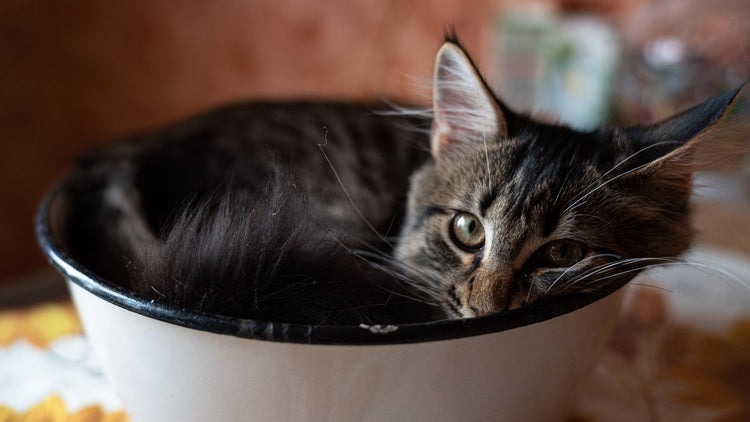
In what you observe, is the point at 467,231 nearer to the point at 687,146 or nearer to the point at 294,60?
the point at 687,146

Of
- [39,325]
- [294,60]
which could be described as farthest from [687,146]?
[294,60]

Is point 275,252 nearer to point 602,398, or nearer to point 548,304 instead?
point 548,304

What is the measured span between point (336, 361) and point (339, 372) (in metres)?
0.01

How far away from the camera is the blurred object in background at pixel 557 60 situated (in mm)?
1764

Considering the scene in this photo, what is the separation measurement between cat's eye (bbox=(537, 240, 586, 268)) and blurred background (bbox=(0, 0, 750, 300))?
833mm

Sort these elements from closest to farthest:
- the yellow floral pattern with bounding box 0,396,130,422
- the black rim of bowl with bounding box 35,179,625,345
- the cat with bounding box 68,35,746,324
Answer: the black rim of bowl with bounding box 35,179,625,345
the cat with bounding box 68,35,746,324
the yellow floral pattern with bounding box 0,396,130,422

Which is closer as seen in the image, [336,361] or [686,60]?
[336,361]

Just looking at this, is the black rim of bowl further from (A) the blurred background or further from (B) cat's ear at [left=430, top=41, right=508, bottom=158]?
(A) the blurred background

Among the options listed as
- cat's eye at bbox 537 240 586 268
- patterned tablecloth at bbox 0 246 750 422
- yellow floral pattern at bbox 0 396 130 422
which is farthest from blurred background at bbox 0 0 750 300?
yellow floral pattern at bbox 0 396 130 422

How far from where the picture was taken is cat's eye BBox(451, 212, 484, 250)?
709mm

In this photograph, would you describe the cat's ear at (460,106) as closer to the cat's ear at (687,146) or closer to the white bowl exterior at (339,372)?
the cat's ear at (687,146)

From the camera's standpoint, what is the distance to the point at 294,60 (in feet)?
7.55

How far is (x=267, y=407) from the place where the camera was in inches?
19.8

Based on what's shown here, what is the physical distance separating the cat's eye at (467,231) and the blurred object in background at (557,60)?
3.49ft
